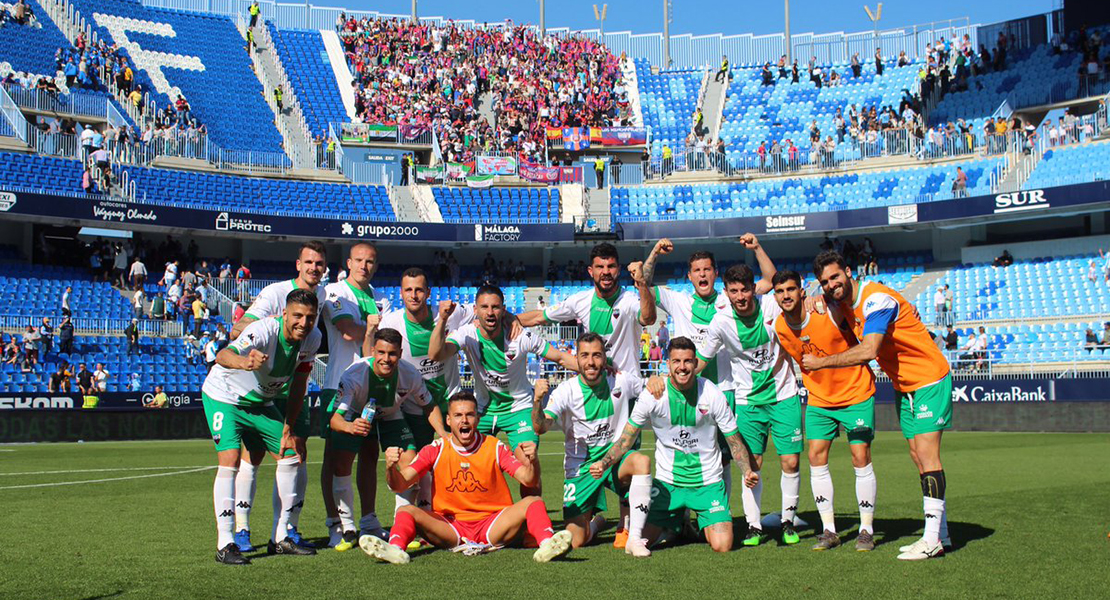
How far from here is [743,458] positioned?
373 inches

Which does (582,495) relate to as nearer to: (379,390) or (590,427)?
(590,427)

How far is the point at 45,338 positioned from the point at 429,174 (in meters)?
18.6

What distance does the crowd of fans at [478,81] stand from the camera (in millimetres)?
51000

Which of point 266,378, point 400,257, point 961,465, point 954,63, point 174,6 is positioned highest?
point 174,6

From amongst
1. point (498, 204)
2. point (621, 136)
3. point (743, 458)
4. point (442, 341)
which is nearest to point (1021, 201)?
point (621, 136)

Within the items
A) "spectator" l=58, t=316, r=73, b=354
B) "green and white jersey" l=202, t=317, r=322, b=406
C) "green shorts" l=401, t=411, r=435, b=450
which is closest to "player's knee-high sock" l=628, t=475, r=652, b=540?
"green shorts" l=401, t=411, r=435, b=450

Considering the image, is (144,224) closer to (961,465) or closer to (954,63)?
(961,465)

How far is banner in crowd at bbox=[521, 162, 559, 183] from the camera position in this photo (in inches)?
1929

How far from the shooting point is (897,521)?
11.0 meters

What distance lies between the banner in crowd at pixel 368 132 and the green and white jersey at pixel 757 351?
40.5m

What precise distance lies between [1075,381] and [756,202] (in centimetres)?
1900

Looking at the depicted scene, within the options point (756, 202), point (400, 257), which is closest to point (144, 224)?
point (400, 257)

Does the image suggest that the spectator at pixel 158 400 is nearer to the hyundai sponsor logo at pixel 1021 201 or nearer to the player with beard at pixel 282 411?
the player with beard at pixel 282 411

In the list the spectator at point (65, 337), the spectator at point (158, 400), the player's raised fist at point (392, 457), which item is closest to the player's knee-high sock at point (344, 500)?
the player's raised fist at point (392, 457)
